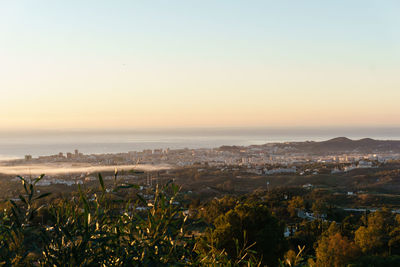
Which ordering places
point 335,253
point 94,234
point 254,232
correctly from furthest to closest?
point 335,253, point 254,232, point 94,234

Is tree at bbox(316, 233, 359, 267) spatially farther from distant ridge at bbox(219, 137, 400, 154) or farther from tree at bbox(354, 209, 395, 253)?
distant ridge at bbox(219, 137, 400, 154)

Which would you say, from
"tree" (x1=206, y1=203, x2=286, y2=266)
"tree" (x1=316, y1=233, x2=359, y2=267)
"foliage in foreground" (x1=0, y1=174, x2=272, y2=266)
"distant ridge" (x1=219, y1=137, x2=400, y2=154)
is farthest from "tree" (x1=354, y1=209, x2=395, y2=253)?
"distant ridge" (x1=219, y1=137, x2=400, y2=154)

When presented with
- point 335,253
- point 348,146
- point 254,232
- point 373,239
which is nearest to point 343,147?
point 348,146

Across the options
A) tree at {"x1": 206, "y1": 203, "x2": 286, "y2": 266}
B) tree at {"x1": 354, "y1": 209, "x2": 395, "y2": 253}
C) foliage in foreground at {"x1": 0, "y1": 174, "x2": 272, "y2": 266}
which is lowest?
tree at {"x1": 354, "y1": 209, "x2": 395, "y2": 253}

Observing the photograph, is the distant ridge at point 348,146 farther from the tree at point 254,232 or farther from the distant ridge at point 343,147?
the tree at point 254,232

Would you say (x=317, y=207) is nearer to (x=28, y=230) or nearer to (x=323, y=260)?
(x=323, y=260)

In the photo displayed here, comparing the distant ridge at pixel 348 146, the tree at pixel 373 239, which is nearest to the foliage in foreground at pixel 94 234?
the tree at pixel 373 239

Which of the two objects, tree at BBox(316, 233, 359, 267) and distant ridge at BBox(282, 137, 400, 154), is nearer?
tree at BBox(316, 233, 359, 267)

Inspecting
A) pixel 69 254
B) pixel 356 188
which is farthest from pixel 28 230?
pixel 356 188

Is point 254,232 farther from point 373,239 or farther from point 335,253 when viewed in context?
point 373,239

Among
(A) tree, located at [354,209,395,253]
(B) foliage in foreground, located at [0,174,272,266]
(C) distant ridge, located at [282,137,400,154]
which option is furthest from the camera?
(C) distant ridge, located at [282,137,400,154]

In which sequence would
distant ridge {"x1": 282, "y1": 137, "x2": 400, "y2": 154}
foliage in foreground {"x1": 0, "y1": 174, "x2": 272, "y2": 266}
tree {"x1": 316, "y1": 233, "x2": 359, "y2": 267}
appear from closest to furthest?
foliage in foreground {"x1": 0, "y1": 174, "x2": 272, "y2": 266} < tree {"x1": 316, "y1": 233, "x2": 359, "y2": 267} < distant ridge {"x1": 282, "y1": 137, "x2": 400, "y2": 154}
